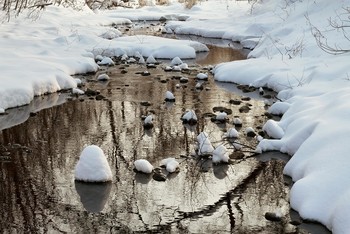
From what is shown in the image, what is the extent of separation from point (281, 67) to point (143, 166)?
5.63 meters

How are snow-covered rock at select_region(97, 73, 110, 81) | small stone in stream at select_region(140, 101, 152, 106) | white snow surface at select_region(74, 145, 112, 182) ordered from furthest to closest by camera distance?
snow-covered rock at select_region(97, 73, 110, 81), small stone in stream at select_region(140, 101, 152, 106), white snow surface at select_region(74, 145, 112, 182)

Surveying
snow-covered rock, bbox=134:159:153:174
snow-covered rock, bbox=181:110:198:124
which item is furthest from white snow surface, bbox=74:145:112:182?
snow-covered rock, bbox=181:110:198:124

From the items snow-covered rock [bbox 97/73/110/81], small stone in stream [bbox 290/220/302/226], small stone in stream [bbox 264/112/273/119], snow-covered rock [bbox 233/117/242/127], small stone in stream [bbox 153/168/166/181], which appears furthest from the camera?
snow-covered rock [bbox 97/73/110/81]

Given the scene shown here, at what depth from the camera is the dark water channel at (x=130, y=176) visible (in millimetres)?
4684

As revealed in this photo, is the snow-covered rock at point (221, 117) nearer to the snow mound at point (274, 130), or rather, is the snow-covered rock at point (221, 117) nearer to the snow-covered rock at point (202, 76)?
the snow mound at point (274, 130)

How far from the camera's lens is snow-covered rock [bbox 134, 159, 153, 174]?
18.6ft

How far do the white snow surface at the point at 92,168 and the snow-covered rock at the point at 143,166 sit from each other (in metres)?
0.38

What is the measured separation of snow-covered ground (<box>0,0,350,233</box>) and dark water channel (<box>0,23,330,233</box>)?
1.05 ft

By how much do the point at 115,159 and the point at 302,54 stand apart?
21.3ft

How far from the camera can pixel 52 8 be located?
20438 millimetres

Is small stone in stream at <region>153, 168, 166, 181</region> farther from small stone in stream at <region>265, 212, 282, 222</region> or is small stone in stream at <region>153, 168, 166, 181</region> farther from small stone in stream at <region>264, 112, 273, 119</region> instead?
small stone in stream at <region>264, 112, 273, 119</region>

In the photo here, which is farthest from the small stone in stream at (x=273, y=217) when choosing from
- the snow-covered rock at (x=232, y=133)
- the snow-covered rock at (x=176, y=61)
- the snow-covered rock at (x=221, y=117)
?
the snow-covered rock at (x=176, y=61)

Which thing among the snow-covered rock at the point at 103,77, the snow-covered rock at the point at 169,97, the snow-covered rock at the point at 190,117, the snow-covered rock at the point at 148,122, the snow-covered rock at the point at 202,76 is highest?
the snow-covered rock at the point at 202,76

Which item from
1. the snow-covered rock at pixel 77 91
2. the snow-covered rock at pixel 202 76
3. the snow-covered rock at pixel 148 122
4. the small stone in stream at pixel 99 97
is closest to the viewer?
the snow-covered rock at pixel 148 122
